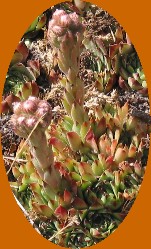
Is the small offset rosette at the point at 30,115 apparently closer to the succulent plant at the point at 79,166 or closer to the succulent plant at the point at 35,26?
the succulent plant at the point at 79,166

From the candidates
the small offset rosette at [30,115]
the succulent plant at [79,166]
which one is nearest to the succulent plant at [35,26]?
the succulent plant at [79,166]

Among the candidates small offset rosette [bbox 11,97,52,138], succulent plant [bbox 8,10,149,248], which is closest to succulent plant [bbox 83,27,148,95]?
succulent plant [bbox 8,10,149,248]

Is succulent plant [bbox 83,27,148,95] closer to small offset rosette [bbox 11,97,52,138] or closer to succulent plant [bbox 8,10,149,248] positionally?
succulent plant [bbox 8,10,149,248]

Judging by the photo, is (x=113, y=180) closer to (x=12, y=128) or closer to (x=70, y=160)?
(x=70, y=160)

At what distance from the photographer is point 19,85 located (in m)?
3.98

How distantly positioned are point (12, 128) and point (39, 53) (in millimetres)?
386

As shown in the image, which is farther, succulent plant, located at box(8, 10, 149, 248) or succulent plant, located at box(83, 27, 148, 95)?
succulent plant, located at box(83, 27, 148, 95)

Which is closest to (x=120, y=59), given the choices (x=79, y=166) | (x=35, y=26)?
(x=35, y=26)

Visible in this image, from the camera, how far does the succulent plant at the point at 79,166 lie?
3793 millimetres

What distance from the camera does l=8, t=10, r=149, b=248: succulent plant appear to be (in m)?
3.79

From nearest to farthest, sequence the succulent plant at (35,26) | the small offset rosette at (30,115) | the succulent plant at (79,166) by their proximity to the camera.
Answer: the small offset rosette at (30,115) → the succulent plant at (79,166) → the succulent plant at (35,26)

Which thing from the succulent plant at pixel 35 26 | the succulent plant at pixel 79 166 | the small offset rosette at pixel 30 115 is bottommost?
the succulent plant at pixel 79 166

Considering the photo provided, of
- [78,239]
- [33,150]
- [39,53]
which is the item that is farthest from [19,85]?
[78,239]

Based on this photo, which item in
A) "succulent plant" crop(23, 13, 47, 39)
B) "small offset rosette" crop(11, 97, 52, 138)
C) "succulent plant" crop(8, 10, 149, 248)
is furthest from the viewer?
"succulent plant" crop(23, 13, 47, 39)
